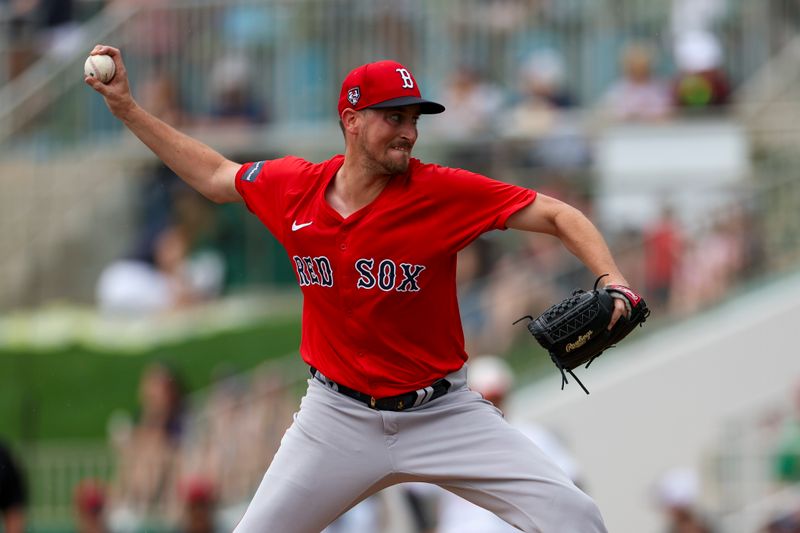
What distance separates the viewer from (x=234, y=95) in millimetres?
18484

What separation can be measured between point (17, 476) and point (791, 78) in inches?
363

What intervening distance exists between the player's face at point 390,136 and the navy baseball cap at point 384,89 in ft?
0.16

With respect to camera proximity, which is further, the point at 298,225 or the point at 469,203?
the point at 298,225

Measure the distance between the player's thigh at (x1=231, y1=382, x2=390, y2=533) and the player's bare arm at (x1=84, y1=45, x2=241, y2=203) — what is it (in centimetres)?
116

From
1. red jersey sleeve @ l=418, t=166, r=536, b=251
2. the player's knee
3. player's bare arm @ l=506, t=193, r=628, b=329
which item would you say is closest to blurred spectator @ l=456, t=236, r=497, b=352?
red jersey sleeve @ l=418, t=166, r=536, b=251

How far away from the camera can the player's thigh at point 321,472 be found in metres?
7.09

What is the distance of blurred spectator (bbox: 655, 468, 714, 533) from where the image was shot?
1249cm

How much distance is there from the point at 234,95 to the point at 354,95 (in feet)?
37.6

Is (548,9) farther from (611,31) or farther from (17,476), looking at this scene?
(17,476)

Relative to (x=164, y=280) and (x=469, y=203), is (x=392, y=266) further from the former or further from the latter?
(x=164, y=280)

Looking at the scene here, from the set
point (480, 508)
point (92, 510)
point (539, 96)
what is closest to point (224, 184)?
point (480, 508)

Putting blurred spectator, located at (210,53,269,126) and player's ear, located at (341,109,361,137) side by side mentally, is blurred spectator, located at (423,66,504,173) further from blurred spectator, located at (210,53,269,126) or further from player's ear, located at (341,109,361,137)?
player's ear, located at (341,109,361,137)

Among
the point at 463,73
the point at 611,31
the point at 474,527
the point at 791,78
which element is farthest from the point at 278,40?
the point at 474,527

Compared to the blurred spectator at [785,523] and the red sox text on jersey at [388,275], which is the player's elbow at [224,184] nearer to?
the red sox text on jersey at [388,275]
